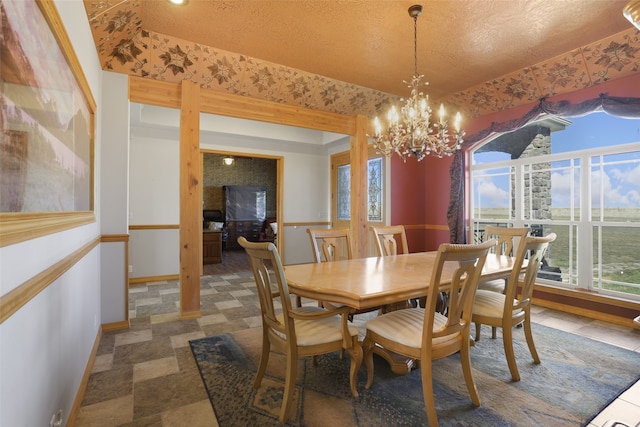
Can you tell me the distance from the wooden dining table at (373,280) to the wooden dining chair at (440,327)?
5.3 inches

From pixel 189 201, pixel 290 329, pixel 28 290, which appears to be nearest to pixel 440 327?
pixel 290 329

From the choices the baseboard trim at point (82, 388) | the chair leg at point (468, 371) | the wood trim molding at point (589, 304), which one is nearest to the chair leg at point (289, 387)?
the chair leg at point (468, 371)

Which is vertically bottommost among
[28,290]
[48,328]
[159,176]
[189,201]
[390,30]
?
[48,328]

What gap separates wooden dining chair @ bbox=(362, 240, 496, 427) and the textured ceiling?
2068mm

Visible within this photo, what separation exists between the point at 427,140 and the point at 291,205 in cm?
414

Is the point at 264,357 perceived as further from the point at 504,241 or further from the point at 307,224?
the point at 307,224

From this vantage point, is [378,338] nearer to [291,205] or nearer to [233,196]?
[291,205]

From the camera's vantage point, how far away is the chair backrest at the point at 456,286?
1.47 meters

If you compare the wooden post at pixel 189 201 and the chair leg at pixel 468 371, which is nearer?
the chair leg at pixel 468 371

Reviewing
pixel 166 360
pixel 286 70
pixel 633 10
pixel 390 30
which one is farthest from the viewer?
pixel 286 70

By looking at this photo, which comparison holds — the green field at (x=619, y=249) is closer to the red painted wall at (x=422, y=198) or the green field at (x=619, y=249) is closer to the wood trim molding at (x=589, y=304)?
the wood trim molding at (x=589, y=304)

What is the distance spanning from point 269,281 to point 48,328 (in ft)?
3.16

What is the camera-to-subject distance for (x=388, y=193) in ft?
16.0

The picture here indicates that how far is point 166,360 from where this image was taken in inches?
91.0
